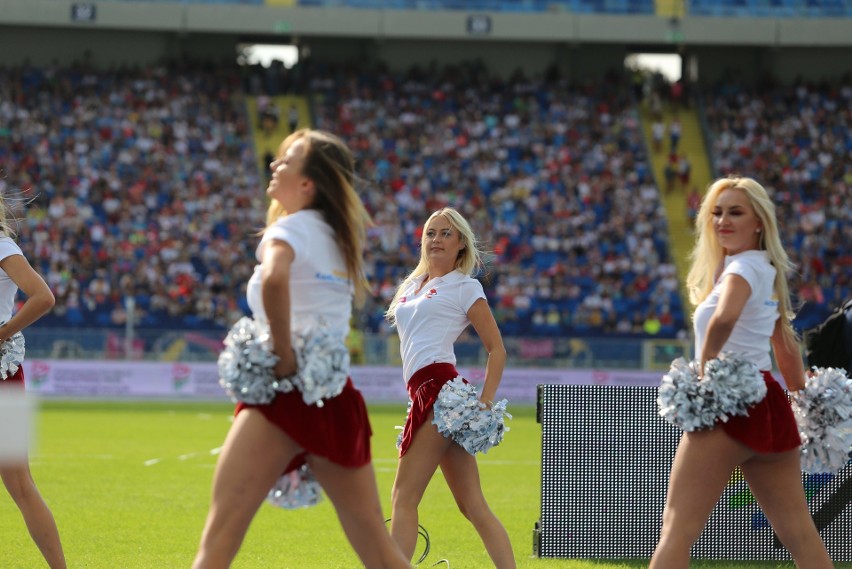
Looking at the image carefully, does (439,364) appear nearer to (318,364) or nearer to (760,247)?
(760,247)

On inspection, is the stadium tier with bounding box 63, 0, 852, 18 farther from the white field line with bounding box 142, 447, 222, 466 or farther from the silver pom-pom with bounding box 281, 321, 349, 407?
the silver pom-pom with bounding box 281, 321, 349, 407

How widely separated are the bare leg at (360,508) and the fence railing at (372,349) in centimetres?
1900

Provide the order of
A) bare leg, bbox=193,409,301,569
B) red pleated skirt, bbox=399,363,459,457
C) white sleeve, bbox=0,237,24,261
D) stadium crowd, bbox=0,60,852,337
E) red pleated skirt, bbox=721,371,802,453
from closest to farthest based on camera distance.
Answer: bare leg, bbox=193,409,301,569 → red pleated skirt, bbox=721,371,802,453 → white sleeve, bbox=0,237,24,261 → red pleated skirt, bbox=399,363,459,457 → stadium crowd, bbox=0,60,852,337

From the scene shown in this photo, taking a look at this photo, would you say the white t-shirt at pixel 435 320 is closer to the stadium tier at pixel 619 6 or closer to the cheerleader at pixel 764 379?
the cheerleader at pixel 764 379

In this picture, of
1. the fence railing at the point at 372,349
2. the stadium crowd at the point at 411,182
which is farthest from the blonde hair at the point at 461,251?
the stadium crowd at the point at 411,182

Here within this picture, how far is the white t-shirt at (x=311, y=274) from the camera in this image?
14.5 feet

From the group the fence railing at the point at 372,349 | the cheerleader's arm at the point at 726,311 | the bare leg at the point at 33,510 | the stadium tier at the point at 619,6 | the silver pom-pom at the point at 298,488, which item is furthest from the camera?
the stadium tier at the point at 619,6

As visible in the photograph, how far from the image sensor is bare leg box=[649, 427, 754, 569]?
5047 millimetres

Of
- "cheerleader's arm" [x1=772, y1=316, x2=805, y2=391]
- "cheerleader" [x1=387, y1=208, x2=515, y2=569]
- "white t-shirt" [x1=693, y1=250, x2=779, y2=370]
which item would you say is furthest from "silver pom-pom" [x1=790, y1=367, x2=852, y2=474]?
"cheerleader" [x1=387, y1=208, x2=515, y2=569]

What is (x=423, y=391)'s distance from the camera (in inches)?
251

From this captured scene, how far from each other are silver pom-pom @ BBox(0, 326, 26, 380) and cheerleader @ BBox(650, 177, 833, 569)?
326cm

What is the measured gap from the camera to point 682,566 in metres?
5.06

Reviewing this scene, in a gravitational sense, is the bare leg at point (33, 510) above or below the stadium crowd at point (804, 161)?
below

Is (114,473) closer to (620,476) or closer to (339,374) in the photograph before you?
(620,476)
